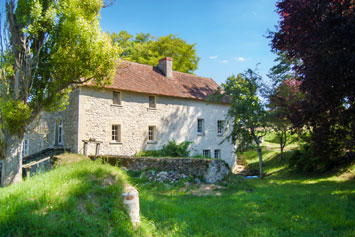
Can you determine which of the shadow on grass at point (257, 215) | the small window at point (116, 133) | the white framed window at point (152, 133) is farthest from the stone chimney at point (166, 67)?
the shadow on grass at point (257, 215)

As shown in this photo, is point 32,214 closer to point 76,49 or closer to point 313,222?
point 313,222

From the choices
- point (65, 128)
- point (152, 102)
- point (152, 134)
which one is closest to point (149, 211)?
point (65, 128)

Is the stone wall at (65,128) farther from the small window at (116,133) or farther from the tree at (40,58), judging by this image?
the tree at (40,58)

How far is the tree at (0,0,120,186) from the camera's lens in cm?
972

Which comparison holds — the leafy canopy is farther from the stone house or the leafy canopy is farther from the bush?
the bush

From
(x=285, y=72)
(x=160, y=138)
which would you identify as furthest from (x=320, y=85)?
(x=160, y=138)

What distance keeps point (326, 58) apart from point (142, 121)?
521 inches

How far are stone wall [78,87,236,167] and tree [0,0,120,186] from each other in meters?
4.38

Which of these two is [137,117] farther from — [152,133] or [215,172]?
[215,172]

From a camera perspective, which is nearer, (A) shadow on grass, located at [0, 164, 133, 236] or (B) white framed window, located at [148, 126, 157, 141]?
(A) shadow on grass, located at [0, 164, 133, 236]

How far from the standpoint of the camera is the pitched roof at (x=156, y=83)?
1793cm

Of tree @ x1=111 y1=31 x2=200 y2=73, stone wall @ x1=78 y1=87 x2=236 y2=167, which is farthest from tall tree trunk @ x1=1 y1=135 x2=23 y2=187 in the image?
tree @ x1=111 y1=31 x2=200 y2=73

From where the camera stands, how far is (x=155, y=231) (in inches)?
215

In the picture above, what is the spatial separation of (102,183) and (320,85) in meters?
6.41
